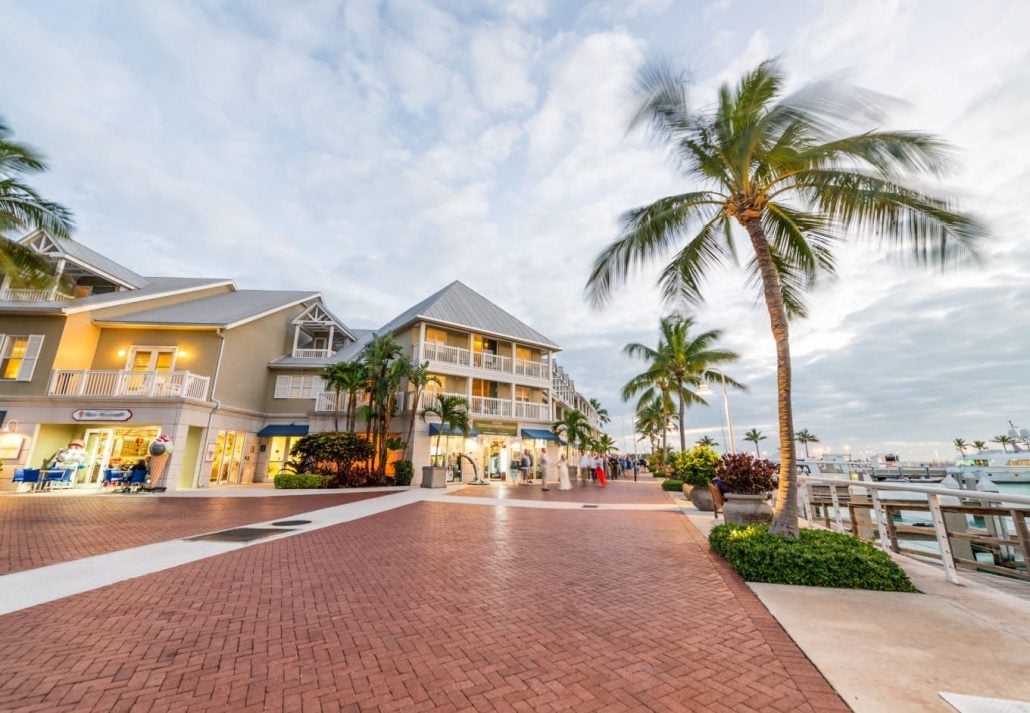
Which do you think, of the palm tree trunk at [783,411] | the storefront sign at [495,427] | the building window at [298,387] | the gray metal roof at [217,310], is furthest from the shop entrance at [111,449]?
the palm tree trunk at [783,411]

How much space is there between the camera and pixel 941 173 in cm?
577

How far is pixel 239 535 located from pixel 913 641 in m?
10.0

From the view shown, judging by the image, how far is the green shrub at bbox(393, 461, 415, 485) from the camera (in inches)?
784

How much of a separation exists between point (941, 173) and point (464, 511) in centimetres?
1189

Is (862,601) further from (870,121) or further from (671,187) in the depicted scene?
(671,187)

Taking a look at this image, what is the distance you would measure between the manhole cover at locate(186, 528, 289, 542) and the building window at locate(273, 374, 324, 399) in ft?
49.6

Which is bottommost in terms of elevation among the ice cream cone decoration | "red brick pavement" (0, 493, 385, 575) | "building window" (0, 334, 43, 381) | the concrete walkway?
"red brick pavement" (0, 493, 385, 575)

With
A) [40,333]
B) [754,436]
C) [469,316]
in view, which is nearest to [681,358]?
[469,316]

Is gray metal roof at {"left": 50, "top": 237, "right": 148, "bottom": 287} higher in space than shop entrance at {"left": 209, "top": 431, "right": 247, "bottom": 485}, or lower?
higher

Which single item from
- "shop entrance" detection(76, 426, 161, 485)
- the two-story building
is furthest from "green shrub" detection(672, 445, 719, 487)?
"shop entrance" detection(76, 426, 161, 485)

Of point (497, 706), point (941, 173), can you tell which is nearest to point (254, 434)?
point (497, 706)

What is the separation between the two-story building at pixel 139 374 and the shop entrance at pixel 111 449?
4 cm

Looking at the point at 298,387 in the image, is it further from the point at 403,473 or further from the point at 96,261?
the point at 96,261

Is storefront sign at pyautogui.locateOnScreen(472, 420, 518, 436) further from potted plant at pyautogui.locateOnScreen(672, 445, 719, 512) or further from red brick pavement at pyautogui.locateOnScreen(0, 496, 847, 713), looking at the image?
red brick pavement at pyautogui.locateOnScreen(0, 496, 847, 713)
